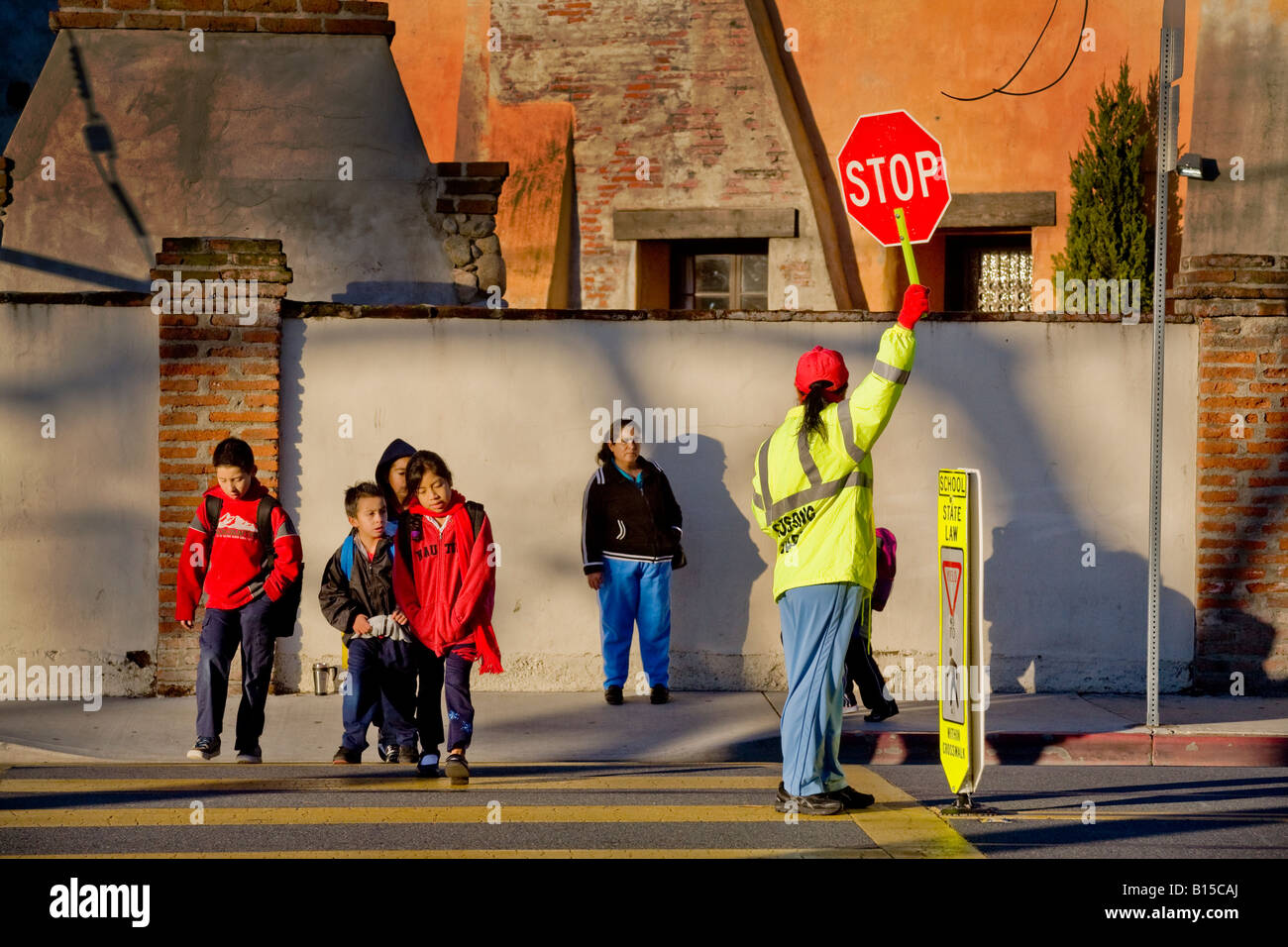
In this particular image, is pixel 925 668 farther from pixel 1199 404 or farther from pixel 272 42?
pixel 272 42

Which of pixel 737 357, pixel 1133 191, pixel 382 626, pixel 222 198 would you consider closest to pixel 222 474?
pixel 382 626

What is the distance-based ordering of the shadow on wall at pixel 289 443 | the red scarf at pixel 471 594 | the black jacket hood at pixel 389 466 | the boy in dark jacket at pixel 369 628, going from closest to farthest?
the red scarf at pixel 471 594
the boy in dark jacket at pixel 369 628
the black jacket hood at pixel 389 466
the shadow on wall at pixel 289 443

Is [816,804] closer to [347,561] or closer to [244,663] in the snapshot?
[347,561]

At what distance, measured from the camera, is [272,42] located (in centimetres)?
1374

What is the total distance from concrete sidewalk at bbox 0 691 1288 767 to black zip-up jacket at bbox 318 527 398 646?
98 cm

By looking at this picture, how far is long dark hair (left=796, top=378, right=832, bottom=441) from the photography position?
20.9 ft

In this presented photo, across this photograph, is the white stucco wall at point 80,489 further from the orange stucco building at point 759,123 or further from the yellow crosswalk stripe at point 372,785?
the orange stucco building at point 759,123

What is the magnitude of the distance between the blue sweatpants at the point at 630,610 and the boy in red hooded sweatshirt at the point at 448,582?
2428 mm

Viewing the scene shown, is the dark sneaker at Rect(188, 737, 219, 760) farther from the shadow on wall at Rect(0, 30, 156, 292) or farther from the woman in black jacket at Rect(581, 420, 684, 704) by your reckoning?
the shadow on wall at Rect(0, 30, 156, 292)

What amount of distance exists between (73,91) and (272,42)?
6.05 ft

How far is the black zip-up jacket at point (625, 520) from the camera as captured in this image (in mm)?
10016

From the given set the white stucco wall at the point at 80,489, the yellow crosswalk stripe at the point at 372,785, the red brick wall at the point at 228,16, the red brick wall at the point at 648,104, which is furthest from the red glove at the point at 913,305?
the red brick wall at the point at 648,104

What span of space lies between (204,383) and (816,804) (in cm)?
569

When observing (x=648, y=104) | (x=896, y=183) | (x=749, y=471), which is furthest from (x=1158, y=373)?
(x=896, y=183)
